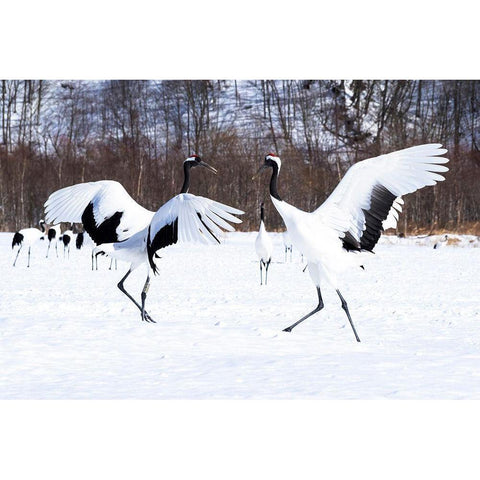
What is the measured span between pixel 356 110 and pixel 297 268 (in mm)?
2977

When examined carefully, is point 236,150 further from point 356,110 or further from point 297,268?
point 297,268

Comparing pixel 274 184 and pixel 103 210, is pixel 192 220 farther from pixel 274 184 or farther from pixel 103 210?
pixel 103 210

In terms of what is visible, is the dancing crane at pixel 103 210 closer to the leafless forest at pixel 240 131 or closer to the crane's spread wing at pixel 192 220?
the crane's spread wing at pixel 192 220

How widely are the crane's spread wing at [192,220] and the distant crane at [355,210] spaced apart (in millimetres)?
509

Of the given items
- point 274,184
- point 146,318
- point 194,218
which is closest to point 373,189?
point 274,184

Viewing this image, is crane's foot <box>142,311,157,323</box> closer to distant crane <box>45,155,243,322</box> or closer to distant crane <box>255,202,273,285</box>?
distant crane <box>45,155,243,322</box>

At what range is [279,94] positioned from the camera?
7.04 meters

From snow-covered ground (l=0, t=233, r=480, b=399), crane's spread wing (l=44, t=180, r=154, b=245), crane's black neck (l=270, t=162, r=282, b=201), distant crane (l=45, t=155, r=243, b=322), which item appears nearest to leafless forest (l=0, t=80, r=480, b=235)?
snow-covered ground (l=0, t=233, r=480, b=399)

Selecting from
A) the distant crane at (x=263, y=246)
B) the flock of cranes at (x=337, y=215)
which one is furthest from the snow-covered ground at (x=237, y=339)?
the flock of cranes at (x=337, y=215)

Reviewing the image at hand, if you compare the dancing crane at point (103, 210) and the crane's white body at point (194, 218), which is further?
the dancing crane at point (103, 210)

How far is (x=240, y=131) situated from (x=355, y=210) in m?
3.16

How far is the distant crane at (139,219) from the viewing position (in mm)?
4387

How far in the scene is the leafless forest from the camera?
284 inches

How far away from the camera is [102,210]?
5.54 metres
